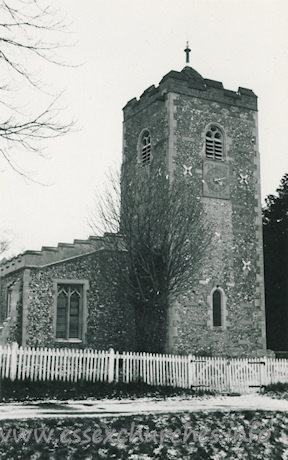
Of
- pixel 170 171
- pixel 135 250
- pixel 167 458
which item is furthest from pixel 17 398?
pixel 170 171

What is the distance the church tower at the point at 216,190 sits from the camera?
901 inches

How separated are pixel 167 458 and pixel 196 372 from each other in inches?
355

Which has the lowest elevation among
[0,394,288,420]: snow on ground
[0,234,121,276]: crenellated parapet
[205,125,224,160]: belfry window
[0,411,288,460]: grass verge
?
[0,411,288,460]: grass verge

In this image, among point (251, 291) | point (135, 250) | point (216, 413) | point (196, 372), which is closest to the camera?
point (216, 413)

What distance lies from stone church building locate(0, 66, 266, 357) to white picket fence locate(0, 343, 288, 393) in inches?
131

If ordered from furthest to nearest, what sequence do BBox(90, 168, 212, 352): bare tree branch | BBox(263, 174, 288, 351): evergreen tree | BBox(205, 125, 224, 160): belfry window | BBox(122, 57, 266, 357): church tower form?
BBox(263, 174, 288, 351): evergreen tree, BBox(205, 125, 224, 160): belfry window, BBox(122, 57, 266, 357): church tower, BBox(90, 168, 212, 352): bare tree branch

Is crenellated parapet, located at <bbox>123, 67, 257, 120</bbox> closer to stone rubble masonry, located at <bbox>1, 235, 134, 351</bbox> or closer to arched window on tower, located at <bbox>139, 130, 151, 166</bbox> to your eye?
arched window on tower, located at <bbox>139, 130, 151, 166</bbox>

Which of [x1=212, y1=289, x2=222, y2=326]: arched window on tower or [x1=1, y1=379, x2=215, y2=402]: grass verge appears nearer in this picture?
[x1=1, y1=379, x2=215, y2=402]: grass verge

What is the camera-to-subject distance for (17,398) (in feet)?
46.8

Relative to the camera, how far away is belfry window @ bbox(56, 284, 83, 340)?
21328 millimetres

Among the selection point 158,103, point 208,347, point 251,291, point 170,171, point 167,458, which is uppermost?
point 158,103

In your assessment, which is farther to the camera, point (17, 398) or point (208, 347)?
point (208, 347)

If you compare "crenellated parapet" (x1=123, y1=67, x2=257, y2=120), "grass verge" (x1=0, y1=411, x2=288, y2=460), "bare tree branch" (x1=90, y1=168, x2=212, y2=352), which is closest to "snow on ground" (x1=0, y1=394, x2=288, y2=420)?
"grass verge" (x1=0, y1=411, x2=288, y2=460)

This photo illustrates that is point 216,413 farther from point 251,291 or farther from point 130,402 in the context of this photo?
→ point 251,291
